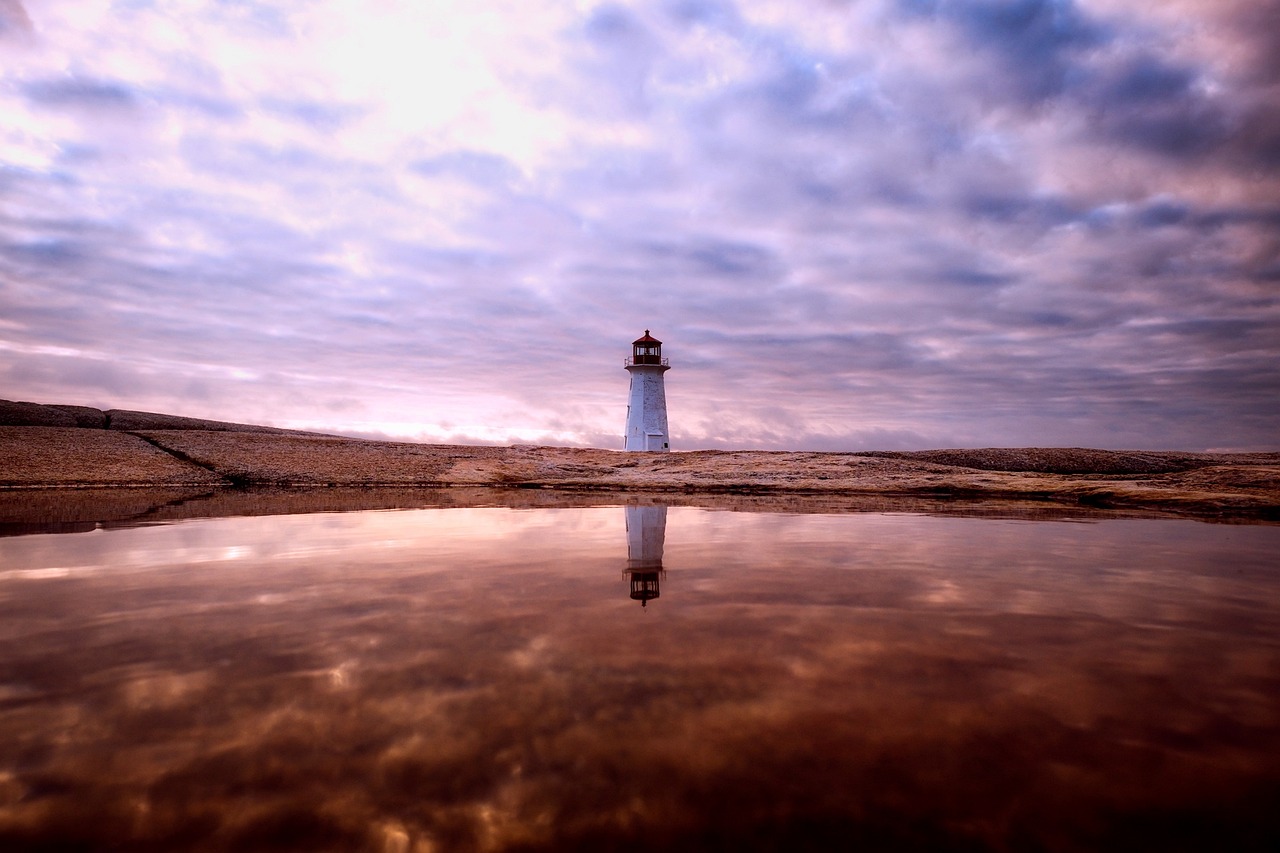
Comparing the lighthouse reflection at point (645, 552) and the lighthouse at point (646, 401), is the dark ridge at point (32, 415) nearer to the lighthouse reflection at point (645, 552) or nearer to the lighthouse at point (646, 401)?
the lighthouse at point (646, 401)

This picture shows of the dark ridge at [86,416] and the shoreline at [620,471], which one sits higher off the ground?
the dark ridge at [86,416]

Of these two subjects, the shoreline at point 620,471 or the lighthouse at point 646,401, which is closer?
the shoreline at point 620,471

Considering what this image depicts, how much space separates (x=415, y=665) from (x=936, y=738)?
2.90m

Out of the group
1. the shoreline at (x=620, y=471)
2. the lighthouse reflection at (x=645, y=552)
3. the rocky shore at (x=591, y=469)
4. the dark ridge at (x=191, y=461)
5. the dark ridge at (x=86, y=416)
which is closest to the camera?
the lighthouse reflection at (x=645, y=552)

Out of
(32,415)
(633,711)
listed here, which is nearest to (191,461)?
(32,415)

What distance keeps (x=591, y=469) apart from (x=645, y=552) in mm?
26424

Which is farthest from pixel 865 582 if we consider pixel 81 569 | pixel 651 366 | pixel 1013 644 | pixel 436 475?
pixel 651 366

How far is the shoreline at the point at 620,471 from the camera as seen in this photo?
2127cm

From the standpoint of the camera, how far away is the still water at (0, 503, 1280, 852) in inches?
91.3

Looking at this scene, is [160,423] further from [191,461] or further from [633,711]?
[633,711]

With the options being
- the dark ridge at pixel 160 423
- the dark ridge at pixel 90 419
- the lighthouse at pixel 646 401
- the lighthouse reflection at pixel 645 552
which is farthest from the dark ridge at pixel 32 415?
the lighthouse reflection at pixel 645 552

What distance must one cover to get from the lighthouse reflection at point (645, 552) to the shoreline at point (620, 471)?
958cm

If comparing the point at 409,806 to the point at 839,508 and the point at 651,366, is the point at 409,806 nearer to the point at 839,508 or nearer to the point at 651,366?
the point at 839,508

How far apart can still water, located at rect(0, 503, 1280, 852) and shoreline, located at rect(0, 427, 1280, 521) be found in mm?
15309
